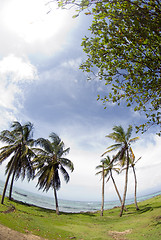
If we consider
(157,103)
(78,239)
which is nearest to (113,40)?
Result: (157,103)

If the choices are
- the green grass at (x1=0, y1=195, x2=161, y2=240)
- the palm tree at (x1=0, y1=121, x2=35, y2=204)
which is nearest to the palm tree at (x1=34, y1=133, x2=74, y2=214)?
the palm tree at (x1=0, y1=121, x2=35, y2=204)

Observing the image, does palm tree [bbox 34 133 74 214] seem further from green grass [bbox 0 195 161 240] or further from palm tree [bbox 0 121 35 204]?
green grass [bbox 0 195 161 240]

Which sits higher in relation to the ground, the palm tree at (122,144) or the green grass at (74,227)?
the palm tree at (122,144)

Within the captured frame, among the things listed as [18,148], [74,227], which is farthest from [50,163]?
[74,227]

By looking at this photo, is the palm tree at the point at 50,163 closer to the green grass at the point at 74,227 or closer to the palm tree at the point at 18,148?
the palm tree at the point at 18,148

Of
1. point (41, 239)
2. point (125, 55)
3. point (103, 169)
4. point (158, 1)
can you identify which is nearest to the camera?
point (158, 1)

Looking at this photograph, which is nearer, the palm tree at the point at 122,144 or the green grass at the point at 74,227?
the green grass at the point at 74,227

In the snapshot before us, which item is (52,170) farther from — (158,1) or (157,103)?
(158,1)

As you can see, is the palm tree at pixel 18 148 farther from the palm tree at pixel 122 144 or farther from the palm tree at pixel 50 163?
the palm tree at pixel 122 144

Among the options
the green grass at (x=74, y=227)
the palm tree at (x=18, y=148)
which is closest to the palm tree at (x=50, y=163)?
the palm tree at (x=18, y=148)

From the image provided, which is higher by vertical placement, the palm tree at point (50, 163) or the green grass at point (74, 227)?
the palm tree at point (50, 163)

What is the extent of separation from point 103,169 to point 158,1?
28.7 metres

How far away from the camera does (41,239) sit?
8859mm

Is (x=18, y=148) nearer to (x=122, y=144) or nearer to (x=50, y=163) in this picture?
(x=50, y=163)
